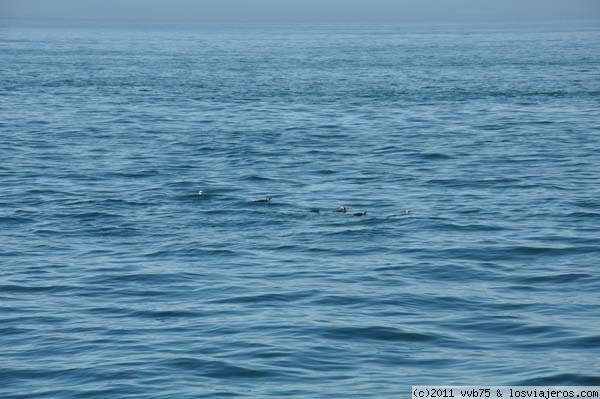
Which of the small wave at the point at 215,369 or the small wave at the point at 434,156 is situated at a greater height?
the small wave at the point at 215,369

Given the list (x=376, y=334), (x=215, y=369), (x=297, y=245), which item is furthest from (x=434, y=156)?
(x=215, y=369)

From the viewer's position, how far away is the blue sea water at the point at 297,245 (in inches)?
728

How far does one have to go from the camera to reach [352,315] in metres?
21.2

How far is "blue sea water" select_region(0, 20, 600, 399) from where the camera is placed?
1848 centimetres

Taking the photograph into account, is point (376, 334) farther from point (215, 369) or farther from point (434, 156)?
point (434, 156)

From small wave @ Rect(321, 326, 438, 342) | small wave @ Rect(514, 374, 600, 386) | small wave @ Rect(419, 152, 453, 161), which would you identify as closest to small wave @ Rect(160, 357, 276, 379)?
small wave @ Rect(321, 326, 438, 342)

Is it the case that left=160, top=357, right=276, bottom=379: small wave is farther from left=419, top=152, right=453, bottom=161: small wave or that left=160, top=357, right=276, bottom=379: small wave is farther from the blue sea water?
left=419, top=152, right=453, bottom=161: small wave

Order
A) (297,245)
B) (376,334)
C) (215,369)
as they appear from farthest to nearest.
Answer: (297,245)
(376,334)
(215,369)

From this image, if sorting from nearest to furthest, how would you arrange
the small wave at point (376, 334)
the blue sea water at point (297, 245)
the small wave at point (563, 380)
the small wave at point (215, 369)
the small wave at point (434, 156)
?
the small wave at point (563, 380) < the small wave at point (215, 369) < the blue sea water at point (297, 245) < the small wave at point (376, 334) < the small wave at point (434, 156)

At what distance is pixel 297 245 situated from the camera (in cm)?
2728

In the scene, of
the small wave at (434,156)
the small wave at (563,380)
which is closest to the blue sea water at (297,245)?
the small wave at (563,380)

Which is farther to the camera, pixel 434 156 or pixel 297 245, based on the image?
pixel 434 156

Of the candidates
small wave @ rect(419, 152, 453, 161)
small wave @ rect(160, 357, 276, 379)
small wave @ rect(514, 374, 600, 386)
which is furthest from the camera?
small wave @ rect(419, 152, 453, 161)

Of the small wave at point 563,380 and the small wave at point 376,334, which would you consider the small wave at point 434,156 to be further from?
the small wave at point 563,380
